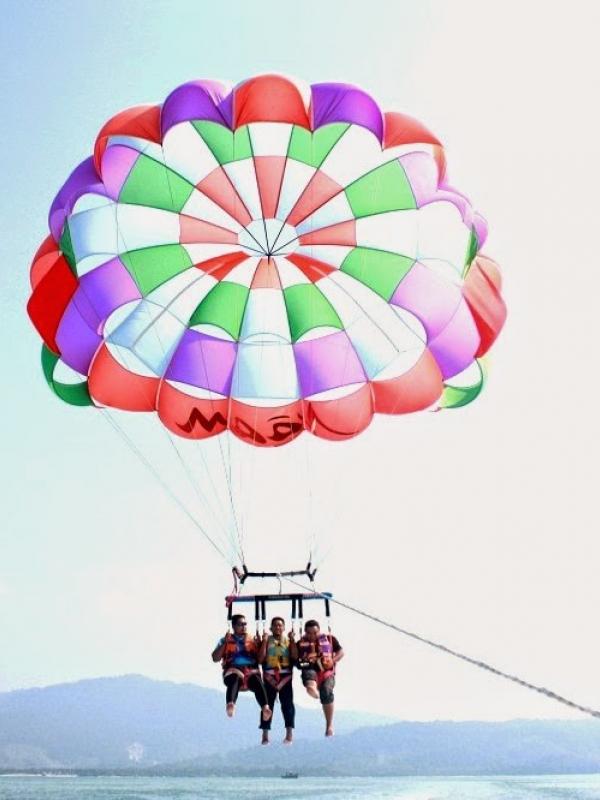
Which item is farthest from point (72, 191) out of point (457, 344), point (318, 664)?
point (318, 664)

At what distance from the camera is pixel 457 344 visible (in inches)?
452

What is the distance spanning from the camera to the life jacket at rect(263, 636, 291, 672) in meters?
9.81

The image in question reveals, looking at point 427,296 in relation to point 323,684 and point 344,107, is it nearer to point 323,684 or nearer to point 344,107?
point 344,107

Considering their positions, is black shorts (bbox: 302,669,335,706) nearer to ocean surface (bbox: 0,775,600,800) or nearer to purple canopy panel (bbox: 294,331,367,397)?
purple canopy panel (bbox: 294,331,367,397)

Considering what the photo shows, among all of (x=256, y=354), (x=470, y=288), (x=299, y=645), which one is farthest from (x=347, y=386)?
(x=299, y=645)

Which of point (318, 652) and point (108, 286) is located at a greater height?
point (108, 286)

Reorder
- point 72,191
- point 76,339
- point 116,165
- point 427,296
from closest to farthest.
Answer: point 116,165 < point 72,191 < point 427,296 < point 76,339

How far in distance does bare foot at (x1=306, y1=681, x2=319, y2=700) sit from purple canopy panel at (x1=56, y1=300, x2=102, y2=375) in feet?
15.8

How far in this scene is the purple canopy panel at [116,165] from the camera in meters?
10.6

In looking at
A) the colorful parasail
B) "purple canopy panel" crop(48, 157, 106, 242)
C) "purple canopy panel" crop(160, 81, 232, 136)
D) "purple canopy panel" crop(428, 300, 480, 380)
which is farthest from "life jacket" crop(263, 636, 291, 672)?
"purple canopy panel" crop(160, 81, 232, 136)

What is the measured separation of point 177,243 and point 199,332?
3.88 feet

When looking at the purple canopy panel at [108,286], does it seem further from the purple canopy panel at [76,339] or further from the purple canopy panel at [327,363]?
the purple canopy panel at [327,363]

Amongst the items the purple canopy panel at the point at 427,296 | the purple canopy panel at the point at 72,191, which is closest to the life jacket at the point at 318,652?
the purple canopy panel at the point at 427,296

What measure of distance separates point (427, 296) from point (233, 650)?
4.78m
